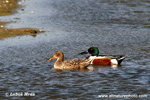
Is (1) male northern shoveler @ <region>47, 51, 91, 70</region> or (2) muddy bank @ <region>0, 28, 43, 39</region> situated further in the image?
(2) muddy bank @ <region>0, 28, 43, 39</region>

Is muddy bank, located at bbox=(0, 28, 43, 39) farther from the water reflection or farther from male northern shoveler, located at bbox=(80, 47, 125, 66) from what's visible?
the water reflection

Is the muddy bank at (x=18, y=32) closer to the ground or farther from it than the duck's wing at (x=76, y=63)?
closer to the ground

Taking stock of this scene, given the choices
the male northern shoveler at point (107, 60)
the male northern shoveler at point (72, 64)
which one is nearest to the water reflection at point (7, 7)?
the male northern shoveler at point (107, 60)

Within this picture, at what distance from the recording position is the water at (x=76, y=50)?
1112 cm

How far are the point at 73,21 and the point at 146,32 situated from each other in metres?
6.72

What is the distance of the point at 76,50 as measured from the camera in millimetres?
17484

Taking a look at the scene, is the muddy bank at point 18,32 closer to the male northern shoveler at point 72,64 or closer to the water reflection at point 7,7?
the male northern shoveler at point 72,64

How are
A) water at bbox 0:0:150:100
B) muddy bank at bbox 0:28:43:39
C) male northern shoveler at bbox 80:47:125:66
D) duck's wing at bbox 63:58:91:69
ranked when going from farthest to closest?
muddy bank at bbox 0:28:43:39 < male northern shoveler at bbox 80:47:125:66 < duck's wing at bbox 63:58:91:69 < water at bbox 0:0:150:100

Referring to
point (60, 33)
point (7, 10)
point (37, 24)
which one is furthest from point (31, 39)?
point (7, 10)

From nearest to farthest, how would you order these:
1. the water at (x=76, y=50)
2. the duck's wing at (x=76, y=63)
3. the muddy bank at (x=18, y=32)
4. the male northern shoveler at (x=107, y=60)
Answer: the water at (x=76, y=50)
the duck's wing at (x=76, y=63)
the male northern shoveler at (x=107, y=60)
the muddy bank at (x=18, y=32)

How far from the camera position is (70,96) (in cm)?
1018

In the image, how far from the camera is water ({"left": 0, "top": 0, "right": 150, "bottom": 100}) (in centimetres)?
1112

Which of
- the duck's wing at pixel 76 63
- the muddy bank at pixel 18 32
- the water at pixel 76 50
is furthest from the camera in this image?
the muddy bank at pixel 18 32

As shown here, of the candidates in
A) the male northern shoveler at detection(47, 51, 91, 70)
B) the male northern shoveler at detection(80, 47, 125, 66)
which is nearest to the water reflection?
the male northern shoveler at detection(80, 47, 125, 66)
